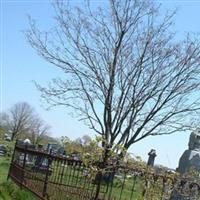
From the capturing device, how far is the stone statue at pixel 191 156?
1595 cm

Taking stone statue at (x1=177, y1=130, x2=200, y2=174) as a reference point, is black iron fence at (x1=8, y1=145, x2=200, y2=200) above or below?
below

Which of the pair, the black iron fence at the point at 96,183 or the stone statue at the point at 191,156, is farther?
the stone statue at the point at 191,156

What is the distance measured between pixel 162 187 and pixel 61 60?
57.6 ft

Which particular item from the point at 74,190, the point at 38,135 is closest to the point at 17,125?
the point at 38,135

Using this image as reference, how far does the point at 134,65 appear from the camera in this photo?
24.6m

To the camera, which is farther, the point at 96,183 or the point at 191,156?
the point at 191,156

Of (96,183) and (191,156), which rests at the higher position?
(191,156)

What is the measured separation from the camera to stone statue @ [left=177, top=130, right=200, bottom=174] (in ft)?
52.3

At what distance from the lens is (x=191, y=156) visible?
16.0 m

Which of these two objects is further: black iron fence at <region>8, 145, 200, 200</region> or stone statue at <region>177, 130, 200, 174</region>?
stone statue at <region>177, 130, 200, 174</region>

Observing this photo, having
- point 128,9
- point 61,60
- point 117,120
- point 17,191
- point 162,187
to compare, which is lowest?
point 17,191

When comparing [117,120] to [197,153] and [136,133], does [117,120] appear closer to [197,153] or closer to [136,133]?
[136,133]

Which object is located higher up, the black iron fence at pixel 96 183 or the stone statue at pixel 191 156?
the stone statue at pixel 191 156

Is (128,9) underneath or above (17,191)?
above
